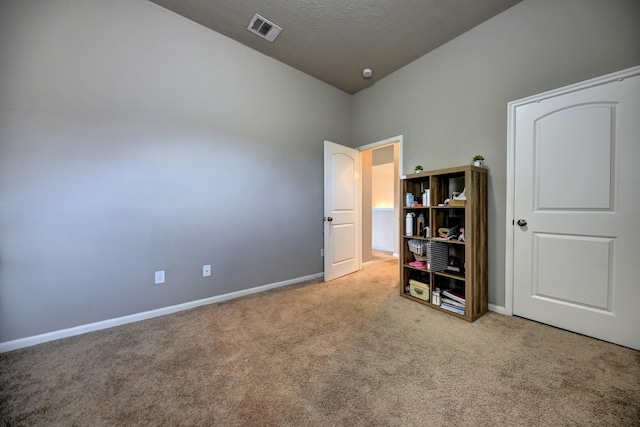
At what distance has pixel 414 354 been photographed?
164 cm

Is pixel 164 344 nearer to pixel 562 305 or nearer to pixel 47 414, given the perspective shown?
pixel 47 414

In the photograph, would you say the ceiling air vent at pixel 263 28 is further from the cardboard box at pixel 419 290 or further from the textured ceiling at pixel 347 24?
the cardboard box at pixel 419 290

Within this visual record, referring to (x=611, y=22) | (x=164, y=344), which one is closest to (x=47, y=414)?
(x=164, y=344)

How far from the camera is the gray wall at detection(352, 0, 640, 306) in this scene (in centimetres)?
177

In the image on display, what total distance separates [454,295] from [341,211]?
1745 mm

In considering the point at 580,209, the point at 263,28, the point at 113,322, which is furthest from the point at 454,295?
the point at 263,28

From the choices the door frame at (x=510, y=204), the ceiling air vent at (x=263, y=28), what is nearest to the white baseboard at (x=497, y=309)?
the door frame at (x=510, y=204)

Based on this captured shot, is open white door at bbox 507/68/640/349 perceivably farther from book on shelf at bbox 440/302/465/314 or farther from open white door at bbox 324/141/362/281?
open white door at bbox 324/141/362/281

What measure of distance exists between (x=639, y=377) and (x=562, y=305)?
0.61 m

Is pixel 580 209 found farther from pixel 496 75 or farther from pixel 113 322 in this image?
pixel 113 322

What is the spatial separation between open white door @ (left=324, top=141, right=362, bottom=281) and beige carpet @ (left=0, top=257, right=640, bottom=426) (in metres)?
1.22

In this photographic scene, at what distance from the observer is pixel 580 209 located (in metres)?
1.86

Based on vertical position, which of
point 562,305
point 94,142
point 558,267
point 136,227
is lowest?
point 562,305

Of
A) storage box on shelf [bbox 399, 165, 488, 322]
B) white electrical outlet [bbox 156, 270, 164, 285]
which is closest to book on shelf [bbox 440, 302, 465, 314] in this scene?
storage box on shelf [bbox 399, 165, 488, 322]
